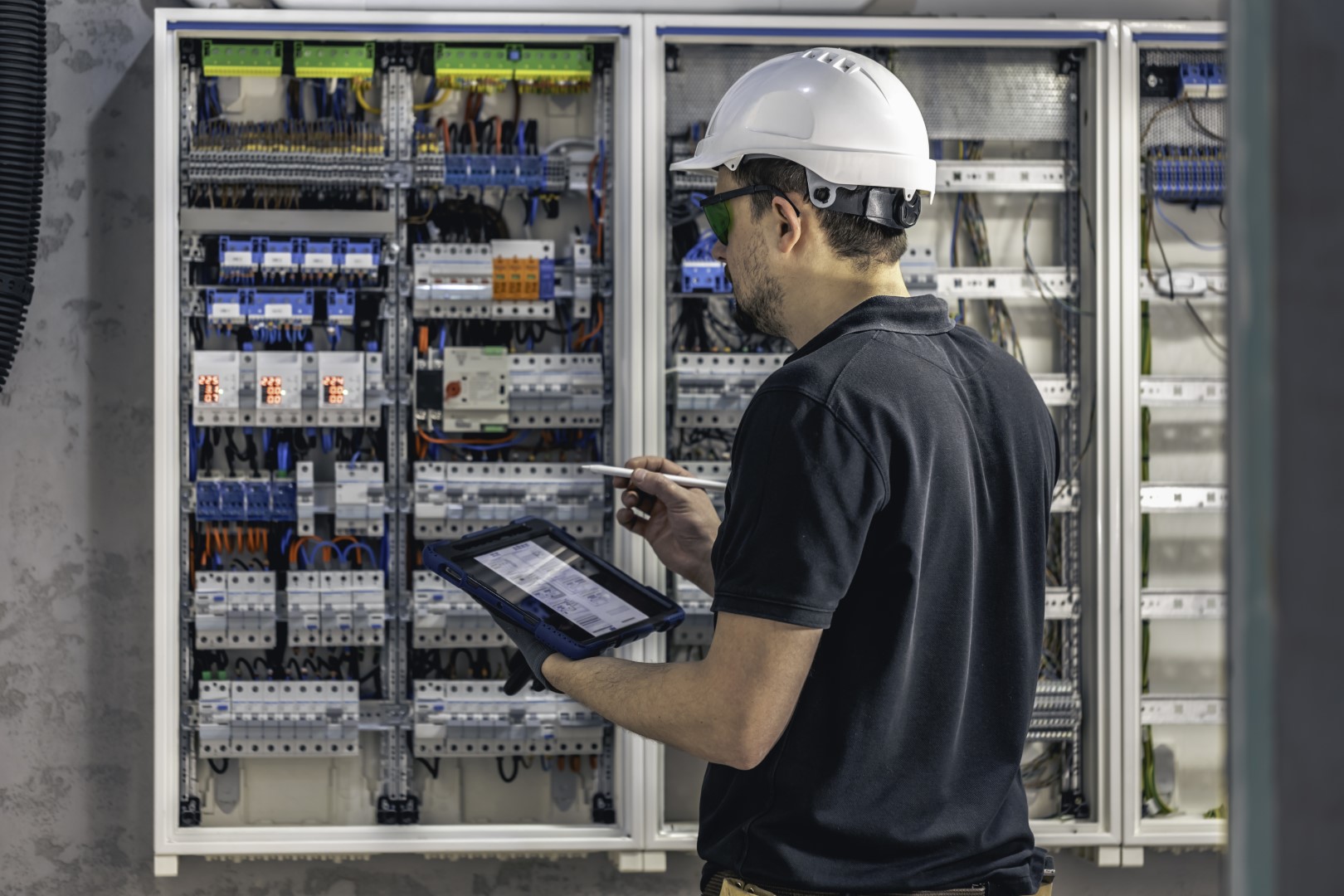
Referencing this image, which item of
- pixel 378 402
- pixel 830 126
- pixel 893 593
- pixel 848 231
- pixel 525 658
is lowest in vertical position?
pixel 525 658

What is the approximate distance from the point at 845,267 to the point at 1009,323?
180 cm

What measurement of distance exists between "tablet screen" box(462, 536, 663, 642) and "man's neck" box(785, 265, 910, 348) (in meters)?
0.51

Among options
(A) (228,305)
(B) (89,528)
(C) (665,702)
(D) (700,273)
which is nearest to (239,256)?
(A) (228,305)

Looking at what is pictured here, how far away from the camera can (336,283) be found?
2.95 m

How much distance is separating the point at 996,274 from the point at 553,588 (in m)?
1.78

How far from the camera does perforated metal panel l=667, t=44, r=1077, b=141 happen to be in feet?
9.62

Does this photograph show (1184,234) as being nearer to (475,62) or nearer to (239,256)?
(475,62)

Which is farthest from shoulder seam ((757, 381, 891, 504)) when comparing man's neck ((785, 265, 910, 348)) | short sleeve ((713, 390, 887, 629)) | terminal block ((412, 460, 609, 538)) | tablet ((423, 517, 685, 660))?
terminal block ((412, 460, 609, 538))

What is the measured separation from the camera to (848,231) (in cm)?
141

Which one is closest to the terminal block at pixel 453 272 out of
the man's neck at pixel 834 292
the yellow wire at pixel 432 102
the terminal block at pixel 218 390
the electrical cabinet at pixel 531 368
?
the electrical cabinet at pixel 531 368

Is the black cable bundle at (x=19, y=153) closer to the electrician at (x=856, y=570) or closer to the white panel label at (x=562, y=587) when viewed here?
the white panel label at (x=562, y=587)

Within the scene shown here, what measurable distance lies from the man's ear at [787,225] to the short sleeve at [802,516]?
32 centimetres

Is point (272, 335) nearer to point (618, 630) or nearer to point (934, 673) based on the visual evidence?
point (618, 630)

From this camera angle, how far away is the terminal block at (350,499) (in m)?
2.89
